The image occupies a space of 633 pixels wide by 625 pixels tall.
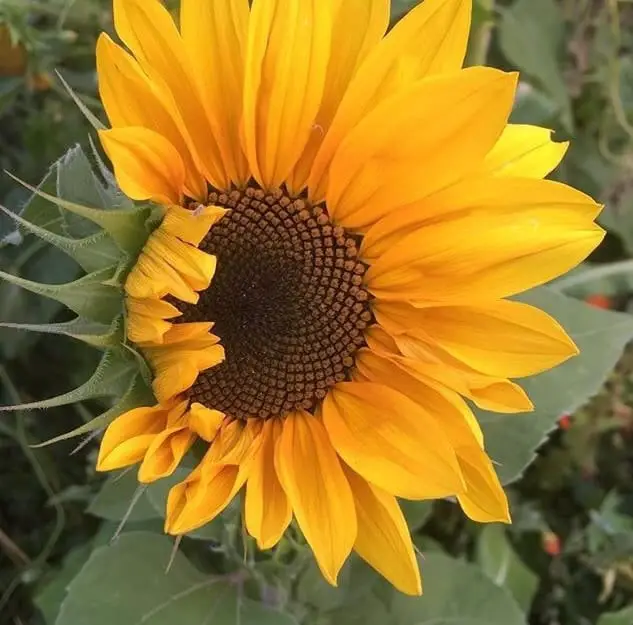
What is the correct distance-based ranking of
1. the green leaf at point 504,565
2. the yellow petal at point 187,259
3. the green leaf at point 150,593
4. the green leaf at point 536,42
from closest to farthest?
the yellow petal at point 187,259 < the green leaf at point 150,593 < the green leaf at point 504,565 < the green leaf at point 536,42

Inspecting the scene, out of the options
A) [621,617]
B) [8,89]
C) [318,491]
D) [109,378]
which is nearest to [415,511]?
[621,617]

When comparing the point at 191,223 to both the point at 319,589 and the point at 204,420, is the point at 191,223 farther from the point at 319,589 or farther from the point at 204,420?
the point at 319,589

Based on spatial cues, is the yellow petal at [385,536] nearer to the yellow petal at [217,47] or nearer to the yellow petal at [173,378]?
the yellow petal at [173,378]

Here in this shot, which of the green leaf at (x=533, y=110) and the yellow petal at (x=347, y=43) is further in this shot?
the green leaf at (x=533, y=110)

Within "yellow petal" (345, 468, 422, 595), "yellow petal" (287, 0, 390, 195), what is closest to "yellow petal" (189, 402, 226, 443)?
"yellow petal" (345, 468, 422, 595)

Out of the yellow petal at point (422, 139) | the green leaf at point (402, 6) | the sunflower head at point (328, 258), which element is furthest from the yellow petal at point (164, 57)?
the green leaf at point (402, 6)

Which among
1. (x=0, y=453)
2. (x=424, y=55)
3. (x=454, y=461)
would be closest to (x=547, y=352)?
(x=454, y=461)

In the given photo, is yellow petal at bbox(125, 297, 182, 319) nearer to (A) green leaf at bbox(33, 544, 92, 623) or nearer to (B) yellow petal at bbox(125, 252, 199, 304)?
(B) yellow petal at bbox(125, 252, 199, 304)
